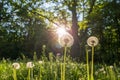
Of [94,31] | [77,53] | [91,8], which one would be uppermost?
[91,8]

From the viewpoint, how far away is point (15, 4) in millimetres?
37188

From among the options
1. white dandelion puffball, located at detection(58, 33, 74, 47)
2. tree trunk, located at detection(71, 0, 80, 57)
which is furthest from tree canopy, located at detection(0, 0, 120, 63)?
white dandelion puffball, located at detection(58, 33, 74, 47)

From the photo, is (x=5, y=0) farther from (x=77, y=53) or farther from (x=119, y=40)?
(x=119, y=40)

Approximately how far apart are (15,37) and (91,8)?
32.4ft

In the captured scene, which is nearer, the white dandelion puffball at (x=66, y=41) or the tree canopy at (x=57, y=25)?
the white dandelion puffball at (x=66, y=41)

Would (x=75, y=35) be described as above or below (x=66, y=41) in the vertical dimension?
below

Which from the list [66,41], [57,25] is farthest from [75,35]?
[66,41]

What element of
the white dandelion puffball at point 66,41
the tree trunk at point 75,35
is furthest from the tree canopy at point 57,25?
the white dandelion puffball at point 66,41

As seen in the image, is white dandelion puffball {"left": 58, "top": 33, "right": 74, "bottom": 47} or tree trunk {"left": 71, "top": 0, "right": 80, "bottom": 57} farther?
tree trunk {"left": 71, "top": 0, "right": 80, "bottom": 57}

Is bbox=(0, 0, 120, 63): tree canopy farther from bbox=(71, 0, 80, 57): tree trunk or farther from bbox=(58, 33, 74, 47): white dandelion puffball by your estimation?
bbox=(58, 33, 74, 47): white dandelion puffball

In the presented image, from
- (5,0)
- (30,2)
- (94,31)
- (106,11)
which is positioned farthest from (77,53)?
(5,0)

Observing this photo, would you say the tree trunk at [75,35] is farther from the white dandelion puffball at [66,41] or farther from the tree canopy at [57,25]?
the white dandelion puffball at [66,41]

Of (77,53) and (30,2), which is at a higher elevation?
(30,2)

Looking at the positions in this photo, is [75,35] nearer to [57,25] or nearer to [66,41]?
[57,25]
